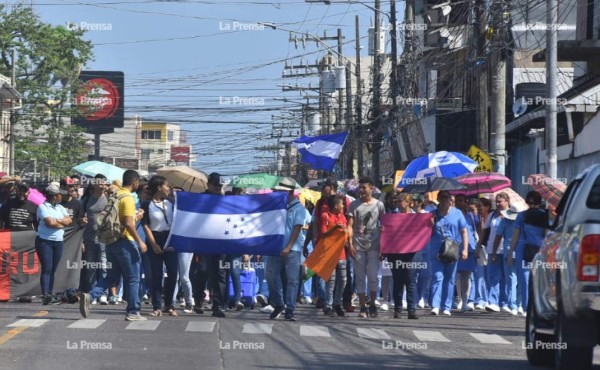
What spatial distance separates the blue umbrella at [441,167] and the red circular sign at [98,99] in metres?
54.4

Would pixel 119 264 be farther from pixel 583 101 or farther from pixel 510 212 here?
pixel 583 101

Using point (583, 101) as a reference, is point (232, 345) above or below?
below

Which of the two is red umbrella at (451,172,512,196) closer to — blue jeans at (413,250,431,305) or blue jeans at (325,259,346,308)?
blue jeans at (413,250,431,305)

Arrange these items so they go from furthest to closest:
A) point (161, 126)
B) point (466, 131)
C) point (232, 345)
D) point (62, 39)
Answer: point (161, 126) → point (62, 39) → point (466, 131) → point (232, 345)

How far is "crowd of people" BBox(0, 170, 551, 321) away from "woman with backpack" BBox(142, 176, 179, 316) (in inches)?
0.7

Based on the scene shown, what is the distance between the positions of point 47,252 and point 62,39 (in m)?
61.6

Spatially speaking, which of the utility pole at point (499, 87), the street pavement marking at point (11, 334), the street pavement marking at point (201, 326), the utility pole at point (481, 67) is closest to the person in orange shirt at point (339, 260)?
the street pavement marking at point (201, 326)

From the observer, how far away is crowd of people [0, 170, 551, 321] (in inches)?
754

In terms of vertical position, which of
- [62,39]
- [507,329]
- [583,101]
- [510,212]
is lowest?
[507,329]

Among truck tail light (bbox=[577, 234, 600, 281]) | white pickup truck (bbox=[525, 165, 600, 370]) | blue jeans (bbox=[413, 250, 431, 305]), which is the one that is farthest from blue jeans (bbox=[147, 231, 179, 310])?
truck tail light (bbox=[577, 234, 600, 281])

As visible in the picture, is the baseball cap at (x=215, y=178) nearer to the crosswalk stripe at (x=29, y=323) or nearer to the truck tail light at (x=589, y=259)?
the crosswalk stripe at (x=29, y=323)

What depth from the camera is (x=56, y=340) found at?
14.8 m

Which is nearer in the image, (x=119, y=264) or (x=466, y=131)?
(x=119, y=264)

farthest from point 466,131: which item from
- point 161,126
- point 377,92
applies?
point 161,126
